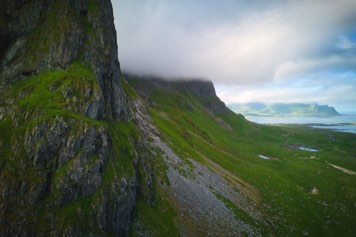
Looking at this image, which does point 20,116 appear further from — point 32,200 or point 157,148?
point 157,148

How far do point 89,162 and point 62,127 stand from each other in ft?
21.1

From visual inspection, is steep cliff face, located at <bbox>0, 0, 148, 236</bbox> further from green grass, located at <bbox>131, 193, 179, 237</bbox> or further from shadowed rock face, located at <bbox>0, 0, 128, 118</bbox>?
green grass, located at <bbox>131, 193, 179, 237</bbox>

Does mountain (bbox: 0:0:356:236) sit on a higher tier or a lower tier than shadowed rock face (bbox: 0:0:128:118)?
lower

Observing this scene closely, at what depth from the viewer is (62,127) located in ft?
122

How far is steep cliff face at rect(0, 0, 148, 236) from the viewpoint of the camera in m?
32.8

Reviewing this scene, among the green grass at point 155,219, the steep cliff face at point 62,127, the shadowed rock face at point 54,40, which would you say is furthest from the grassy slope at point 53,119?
the green grass at point 155,219

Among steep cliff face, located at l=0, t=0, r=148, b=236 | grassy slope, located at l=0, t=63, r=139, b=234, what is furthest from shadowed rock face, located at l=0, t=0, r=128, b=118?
grassy slope, located at l=0, t=63, r=139, b=234

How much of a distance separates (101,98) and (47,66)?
12096mm

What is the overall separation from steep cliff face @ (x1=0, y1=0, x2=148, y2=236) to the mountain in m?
0.14

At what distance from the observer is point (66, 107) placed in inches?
1575

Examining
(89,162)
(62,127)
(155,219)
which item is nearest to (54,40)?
(62,127)

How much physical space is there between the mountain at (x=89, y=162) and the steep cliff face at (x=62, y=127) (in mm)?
144

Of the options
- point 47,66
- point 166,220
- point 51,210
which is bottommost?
point 166,220

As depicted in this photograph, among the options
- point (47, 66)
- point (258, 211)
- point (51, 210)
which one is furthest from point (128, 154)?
point (258, 211)
